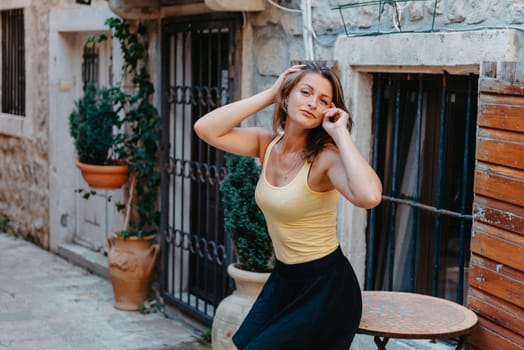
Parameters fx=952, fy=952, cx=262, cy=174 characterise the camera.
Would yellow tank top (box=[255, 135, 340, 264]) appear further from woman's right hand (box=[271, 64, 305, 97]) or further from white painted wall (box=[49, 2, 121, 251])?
white painted wall (box=[49, 2, 121, 251])

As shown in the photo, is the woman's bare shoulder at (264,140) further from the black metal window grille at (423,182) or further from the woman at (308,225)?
the black metal window grille at (423,182)

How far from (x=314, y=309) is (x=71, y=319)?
3.77m

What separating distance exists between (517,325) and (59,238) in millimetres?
6324

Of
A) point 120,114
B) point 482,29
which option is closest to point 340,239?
point 482,29

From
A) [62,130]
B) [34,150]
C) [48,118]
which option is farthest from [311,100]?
[34,150]

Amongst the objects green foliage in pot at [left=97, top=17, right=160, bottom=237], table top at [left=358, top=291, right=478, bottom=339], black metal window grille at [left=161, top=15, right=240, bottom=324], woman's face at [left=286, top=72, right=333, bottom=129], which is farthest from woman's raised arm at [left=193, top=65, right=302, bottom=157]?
green foliage in pot at [left=97, top=17, right=160, bottom=237]

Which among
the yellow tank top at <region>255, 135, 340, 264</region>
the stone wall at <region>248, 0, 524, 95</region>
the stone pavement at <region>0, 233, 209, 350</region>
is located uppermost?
the stone wall at <region>248, 0, 524, 95</region>

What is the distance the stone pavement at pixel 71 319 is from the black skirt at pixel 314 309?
2799mm

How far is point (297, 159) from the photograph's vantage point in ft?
11.6

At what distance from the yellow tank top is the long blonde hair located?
95mm

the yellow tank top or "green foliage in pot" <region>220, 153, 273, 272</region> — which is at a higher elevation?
the yellow tank top

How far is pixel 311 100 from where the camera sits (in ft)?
11.3

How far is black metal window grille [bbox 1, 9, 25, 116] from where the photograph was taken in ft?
Result: 34.0

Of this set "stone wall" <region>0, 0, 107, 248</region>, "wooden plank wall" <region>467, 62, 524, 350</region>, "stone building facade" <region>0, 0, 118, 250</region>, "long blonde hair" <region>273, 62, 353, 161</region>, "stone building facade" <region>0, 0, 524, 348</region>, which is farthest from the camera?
"stone wall" <region>0, 0, 107, 248</region>
